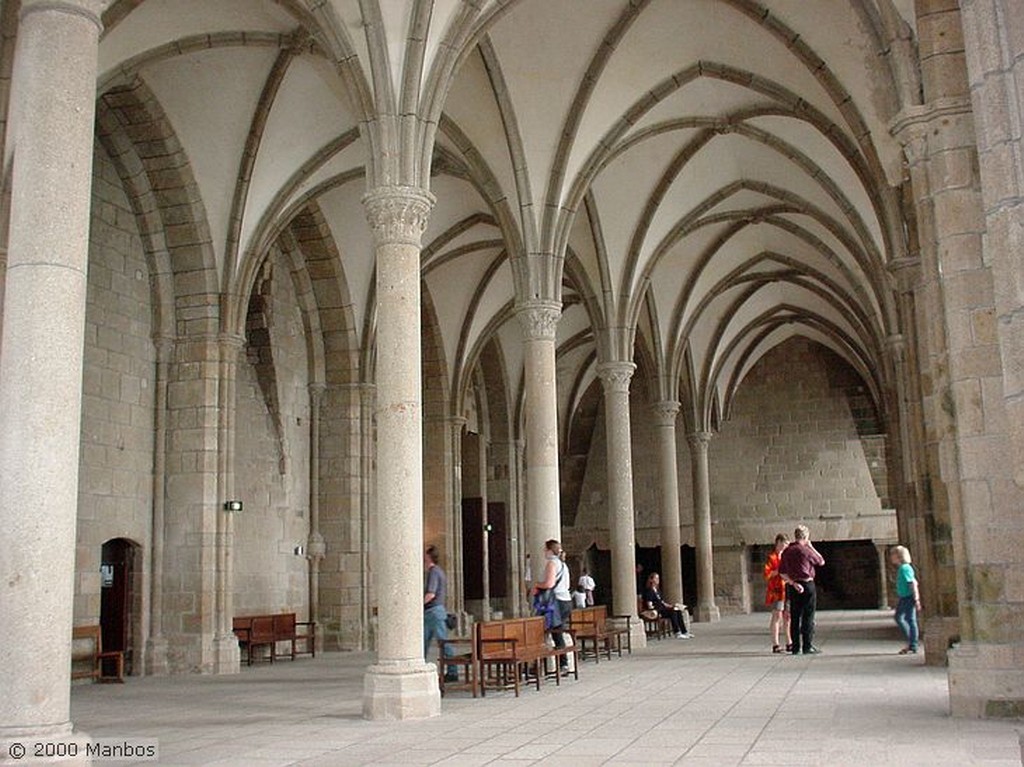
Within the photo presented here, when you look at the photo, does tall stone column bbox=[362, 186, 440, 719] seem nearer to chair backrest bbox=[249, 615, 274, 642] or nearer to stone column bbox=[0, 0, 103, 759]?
stone column bbox=[0, 0, 103, 759]

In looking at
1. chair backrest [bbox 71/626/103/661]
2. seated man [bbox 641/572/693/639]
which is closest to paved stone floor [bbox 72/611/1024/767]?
chair backrest [bbox 71/626/103/661]

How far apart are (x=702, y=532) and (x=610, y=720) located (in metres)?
17.1

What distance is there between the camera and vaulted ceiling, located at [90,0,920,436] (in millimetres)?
10344

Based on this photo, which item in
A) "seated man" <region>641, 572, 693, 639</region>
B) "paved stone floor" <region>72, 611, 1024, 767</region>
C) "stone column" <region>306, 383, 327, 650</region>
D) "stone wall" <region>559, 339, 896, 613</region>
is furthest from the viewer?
"stone wall" <region>559, 339, 896, 613</region>

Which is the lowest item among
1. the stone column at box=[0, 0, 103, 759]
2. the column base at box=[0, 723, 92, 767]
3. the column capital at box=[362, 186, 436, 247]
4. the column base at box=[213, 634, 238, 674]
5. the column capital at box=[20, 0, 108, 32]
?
the column base at box=[213, 634, 238, 674]

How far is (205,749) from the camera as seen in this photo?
24.1 ft

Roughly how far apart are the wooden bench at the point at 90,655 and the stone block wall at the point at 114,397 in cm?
29

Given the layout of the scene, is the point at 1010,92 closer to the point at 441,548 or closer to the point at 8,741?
the point at 8,741

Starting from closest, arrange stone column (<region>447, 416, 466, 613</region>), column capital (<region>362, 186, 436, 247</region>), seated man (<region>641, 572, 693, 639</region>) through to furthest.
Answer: column capital (<region>362, 186, 436, 247</region>)
seated man (<region>641, 572, 693, 639</region>)
stone column (<region>447, 416, 466, 613</region>)

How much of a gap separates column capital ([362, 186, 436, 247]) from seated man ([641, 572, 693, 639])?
10.5 m

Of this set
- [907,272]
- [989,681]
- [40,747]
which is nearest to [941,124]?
[989,681]

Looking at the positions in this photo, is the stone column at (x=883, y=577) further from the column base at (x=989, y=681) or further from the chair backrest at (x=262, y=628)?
the column base at (x=989, y=681)

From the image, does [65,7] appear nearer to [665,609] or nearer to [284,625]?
[284,625]

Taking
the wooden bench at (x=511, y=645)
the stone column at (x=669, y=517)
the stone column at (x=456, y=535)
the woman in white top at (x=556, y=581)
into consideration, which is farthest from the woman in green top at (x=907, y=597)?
the stone column at (x=456, y=535)
